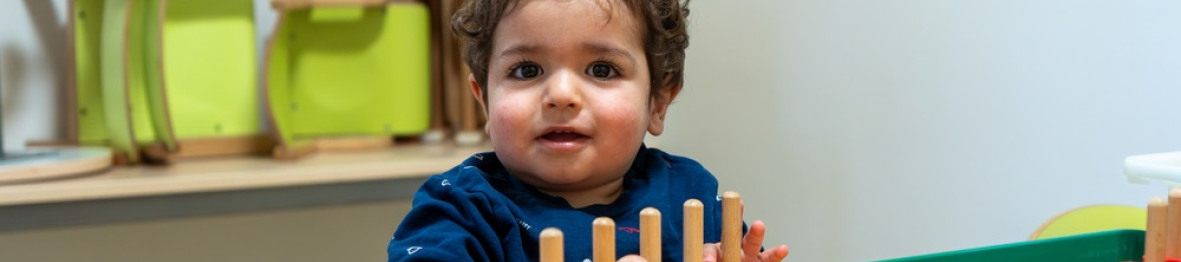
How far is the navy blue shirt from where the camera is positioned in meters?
0.70

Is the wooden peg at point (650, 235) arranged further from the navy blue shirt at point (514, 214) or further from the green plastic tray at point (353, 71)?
the green plastic tray at point (353, 71)

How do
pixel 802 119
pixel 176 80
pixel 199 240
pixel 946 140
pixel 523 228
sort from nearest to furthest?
pixel 523 228
pixel 946 140
pixel 802 119
pixel 176 80
pixel 199 240

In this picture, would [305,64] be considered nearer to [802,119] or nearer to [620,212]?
[802,119]

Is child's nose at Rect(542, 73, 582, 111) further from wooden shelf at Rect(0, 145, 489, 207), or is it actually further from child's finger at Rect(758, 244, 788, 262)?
wooden shelf at Rect(0, 145, 489, 207)

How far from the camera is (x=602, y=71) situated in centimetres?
79

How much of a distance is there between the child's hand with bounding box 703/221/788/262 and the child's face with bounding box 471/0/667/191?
0.39 feet

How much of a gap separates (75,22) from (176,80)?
15 centimetres

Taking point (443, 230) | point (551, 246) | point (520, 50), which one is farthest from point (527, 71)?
point (551, 246)

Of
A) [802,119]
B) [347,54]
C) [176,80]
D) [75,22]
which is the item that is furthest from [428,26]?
[802,119]

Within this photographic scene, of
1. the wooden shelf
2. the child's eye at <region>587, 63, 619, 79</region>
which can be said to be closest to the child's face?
the child's eye at <region>587, 63, 619, 79</region>

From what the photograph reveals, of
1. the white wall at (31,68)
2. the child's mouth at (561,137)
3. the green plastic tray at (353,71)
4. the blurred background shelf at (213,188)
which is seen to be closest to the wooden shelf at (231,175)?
the blurred background shelf at (213,188)

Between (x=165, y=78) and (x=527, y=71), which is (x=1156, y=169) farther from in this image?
(x=165, y=78)

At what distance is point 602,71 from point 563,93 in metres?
0.06

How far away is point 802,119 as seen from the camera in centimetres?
152
